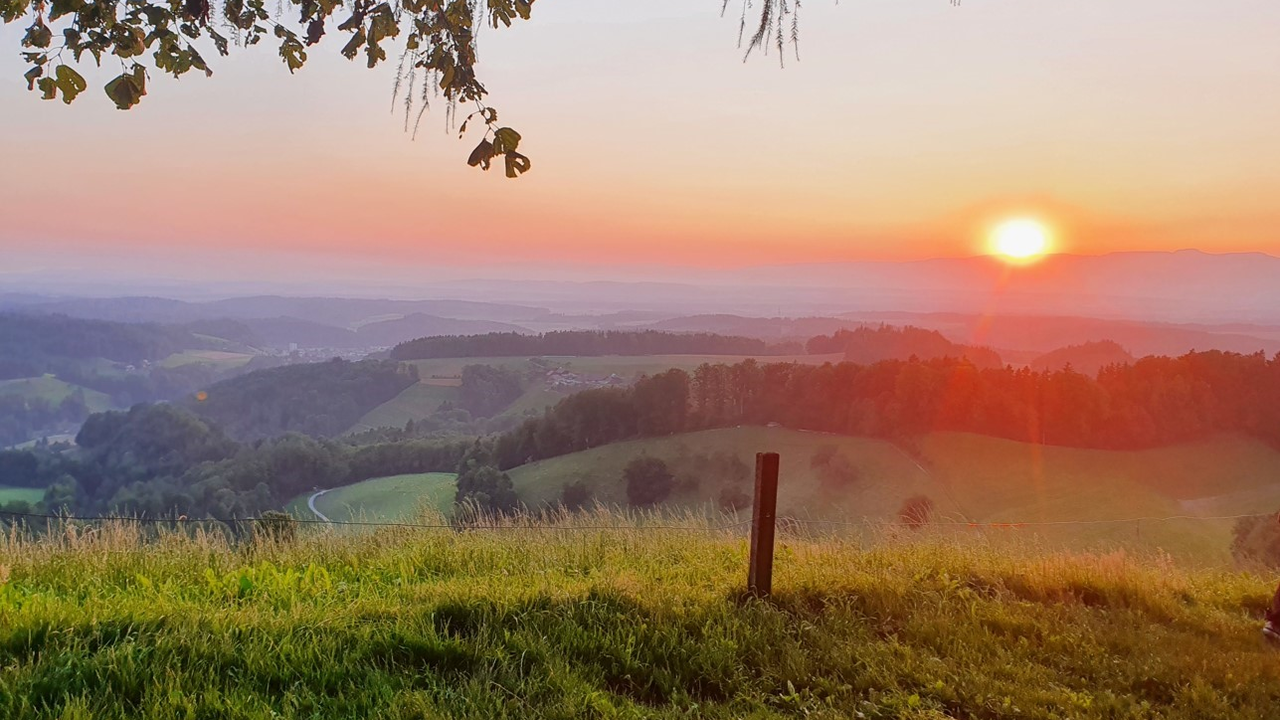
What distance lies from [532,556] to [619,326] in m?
130

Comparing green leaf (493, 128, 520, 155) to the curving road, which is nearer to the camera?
green leaf (493, 128, 520, 155)

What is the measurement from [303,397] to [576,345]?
4036 cm

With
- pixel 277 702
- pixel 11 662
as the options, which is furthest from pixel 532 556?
pixel 11 662

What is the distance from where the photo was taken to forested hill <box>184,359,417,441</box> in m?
93.4

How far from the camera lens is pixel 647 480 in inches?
2403

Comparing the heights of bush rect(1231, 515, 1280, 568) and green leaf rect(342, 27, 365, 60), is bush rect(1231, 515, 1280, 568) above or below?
below

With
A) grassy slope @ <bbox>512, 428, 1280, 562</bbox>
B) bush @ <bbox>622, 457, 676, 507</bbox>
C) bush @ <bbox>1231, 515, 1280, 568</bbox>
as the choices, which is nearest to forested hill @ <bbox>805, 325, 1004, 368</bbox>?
grassy slope @ <bbox>512, 428, 1280, 562</bbox>

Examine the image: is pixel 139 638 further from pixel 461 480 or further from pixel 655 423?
pixel 655 423

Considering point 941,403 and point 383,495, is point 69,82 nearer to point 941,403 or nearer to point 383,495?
point 383,495

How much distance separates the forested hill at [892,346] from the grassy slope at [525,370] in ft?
14.4

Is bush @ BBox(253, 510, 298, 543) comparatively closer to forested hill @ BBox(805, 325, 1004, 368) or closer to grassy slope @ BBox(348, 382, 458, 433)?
forested hill @ BBox(805, 325, 1004, 368)

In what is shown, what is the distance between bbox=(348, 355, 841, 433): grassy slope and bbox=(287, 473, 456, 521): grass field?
2664 cm

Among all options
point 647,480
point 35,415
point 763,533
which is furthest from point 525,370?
point 763,533

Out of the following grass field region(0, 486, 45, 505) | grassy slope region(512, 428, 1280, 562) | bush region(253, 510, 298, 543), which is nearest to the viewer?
bush region(253, 510, 298, 543)
